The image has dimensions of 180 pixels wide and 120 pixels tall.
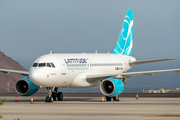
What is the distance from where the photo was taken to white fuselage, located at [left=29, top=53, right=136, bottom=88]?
108 ft

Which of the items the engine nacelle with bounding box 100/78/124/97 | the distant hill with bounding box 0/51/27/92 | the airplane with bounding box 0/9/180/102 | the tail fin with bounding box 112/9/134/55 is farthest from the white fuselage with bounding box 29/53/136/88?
the distant hill with bounding box 0/51/27/92

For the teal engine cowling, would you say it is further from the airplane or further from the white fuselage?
the white fuselage

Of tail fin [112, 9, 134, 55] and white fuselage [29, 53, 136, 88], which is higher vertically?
tail fin [112, 9, 134, 55]

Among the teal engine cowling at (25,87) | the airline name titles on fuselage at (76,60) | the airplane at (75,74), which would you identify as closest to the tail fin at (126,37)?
the airplane at (75,74)

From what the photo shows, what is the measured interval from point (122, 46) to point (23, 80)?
14.5m

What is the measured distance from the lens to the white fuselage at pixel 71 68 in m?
33.1

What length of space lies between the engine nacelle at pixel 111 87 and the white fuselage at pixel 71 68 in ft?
7.32

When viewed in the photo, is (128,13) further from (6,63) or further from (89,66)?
(6,63)

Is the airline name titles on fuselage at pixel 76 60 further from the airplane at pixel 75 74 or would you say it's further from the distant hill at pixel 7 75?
the distant hill at pixel 7 75

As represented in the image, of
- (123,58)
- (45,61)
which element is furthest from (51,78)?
(123,58)

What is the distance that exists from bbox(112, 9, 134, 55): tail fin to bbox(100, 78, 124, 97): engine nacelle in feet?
37.3

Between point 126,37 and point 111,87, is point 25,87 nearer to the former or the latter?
point 111,87

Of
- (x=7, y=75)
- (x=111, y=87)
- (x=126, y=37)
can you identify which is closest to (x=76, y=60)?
(x=111, y=87)

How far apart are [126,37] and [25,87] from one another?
15483 millimetres
